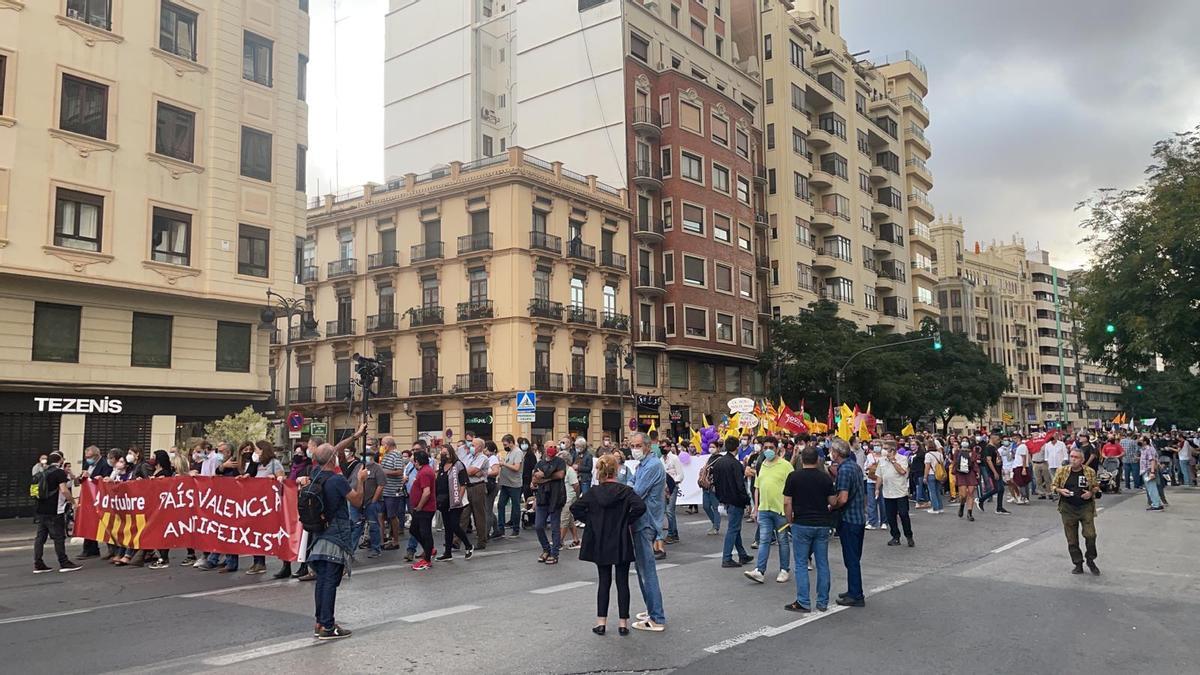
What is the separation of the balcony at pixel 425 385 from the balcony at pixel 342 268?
788cm

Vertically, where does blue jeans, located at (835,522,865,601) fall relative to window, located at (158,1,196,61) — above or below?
below

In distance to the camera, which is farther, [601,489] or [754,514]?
[754,514]

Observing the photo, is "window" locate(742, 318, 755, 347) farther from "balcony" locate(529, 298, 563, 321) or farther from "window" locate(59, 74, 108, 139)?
"window" locate(59, 74, 108, 139)

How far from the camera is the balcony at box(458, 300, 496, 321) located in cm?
4551

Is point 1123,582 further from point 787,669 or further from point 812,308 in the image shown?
point 812,308

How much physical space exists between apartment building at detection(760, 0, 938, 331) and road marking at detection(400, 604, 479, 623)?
5391 cm

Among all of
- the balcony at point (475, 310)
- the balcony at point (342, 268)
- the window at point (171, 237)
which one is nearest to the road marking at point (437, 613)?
the window at point (171, 237)

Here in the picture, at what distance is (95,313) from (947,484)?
26.1 metres

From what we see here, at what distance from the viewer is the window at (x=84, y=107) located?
84.3 ft

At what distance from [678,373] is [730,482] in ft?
129

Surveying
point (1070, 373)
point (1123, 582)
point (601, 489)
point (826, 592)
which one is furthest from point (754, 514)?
point (1070, 373)

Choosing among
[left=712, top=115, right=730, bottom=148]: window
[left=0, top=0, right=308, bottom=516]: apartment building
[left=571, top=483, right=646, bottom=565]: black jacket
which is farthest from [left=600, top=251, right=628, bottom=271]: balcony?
[left=571, top=483, right=646, bottom=565]: black jacket

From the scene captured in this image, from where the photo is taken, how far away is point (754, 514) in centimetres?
1917

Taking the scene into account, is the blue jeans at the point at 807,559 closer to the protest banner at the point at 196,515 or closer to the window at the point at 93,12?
the protest banner at the point at 196,515
